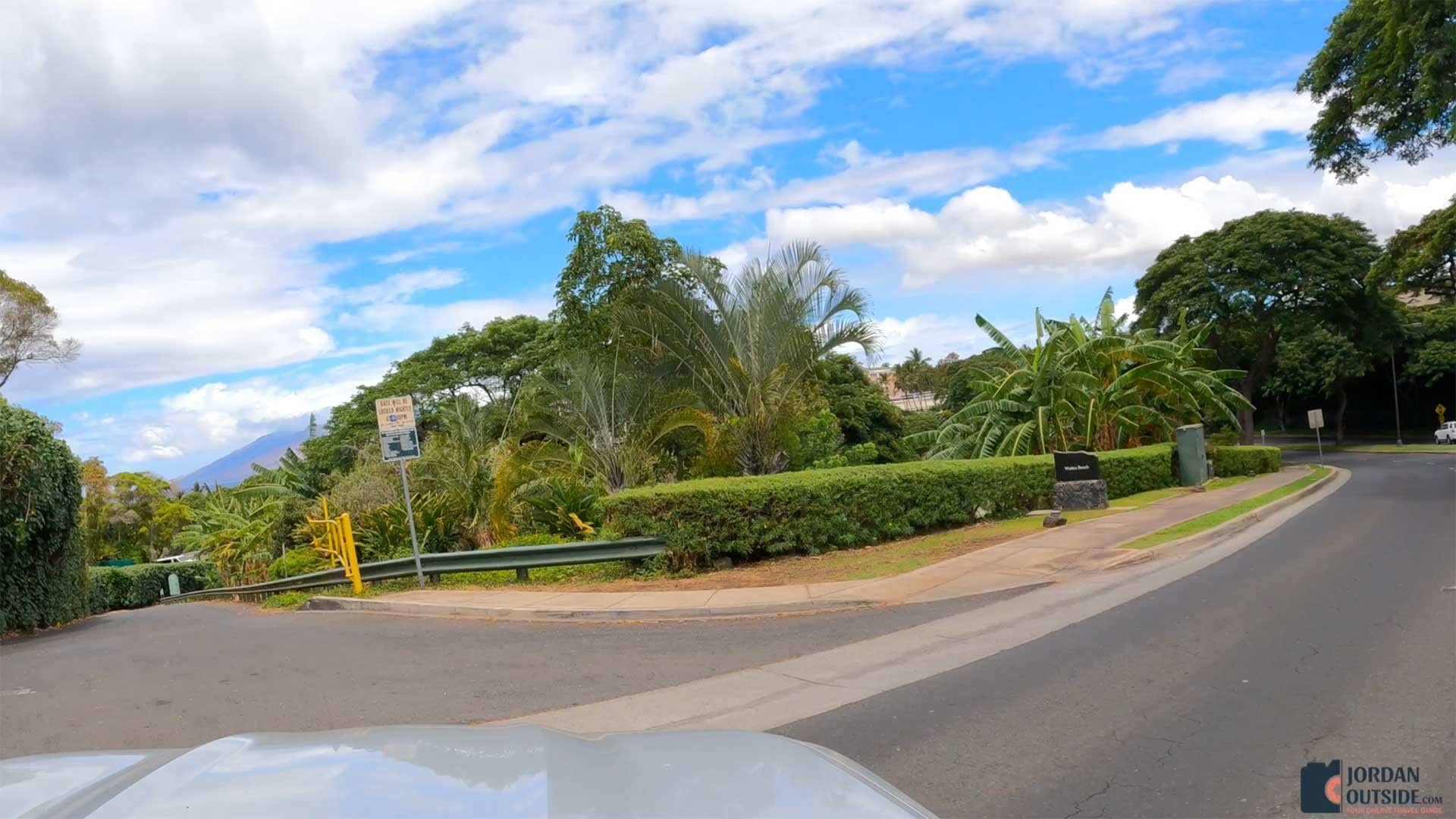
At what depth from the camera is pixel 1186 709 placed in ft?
20.1

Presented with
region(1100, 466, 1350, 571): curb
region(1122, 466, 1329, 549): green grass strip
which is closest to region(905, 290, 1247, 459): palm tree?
region(1122, 466, 1329, 549): green grass strip

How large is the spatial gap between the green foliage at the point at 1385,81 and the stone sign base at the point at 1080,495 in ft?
29.6

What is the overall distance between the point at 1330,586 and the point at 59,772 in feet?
36.4

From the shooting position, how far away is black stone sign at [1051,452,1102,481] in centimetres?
2016

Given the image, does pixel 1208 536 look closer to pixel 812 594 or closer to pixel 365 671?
pixel 812 594

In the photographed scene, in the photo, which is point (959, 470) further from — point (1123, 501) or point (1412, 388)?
point (1412, 388)

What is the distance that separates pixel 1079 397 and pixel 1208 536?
43.9ft

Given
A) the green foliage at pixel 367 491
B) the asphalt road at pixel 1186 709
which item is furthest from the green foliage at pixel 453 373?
the asphalt road at pixel 1186 709

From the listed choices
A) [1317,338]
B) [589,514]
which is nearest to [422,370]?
[589,514]

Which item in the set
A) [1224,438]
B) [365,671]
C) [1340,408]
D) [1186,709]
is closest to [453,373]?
[1224,438]

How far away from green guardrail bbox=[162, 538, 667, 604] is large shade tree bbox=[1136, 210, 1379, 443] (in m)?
38.4

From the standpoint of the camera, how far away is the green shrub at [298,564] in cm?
1953

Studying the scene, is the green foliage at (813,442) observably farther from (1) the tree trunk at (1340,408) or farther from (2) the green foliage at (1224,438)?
(1) the tree trunk at (1340,408)

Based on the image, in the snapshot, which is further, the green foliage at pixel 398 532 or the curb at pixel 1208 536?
the green foliage at pixel 398 532
